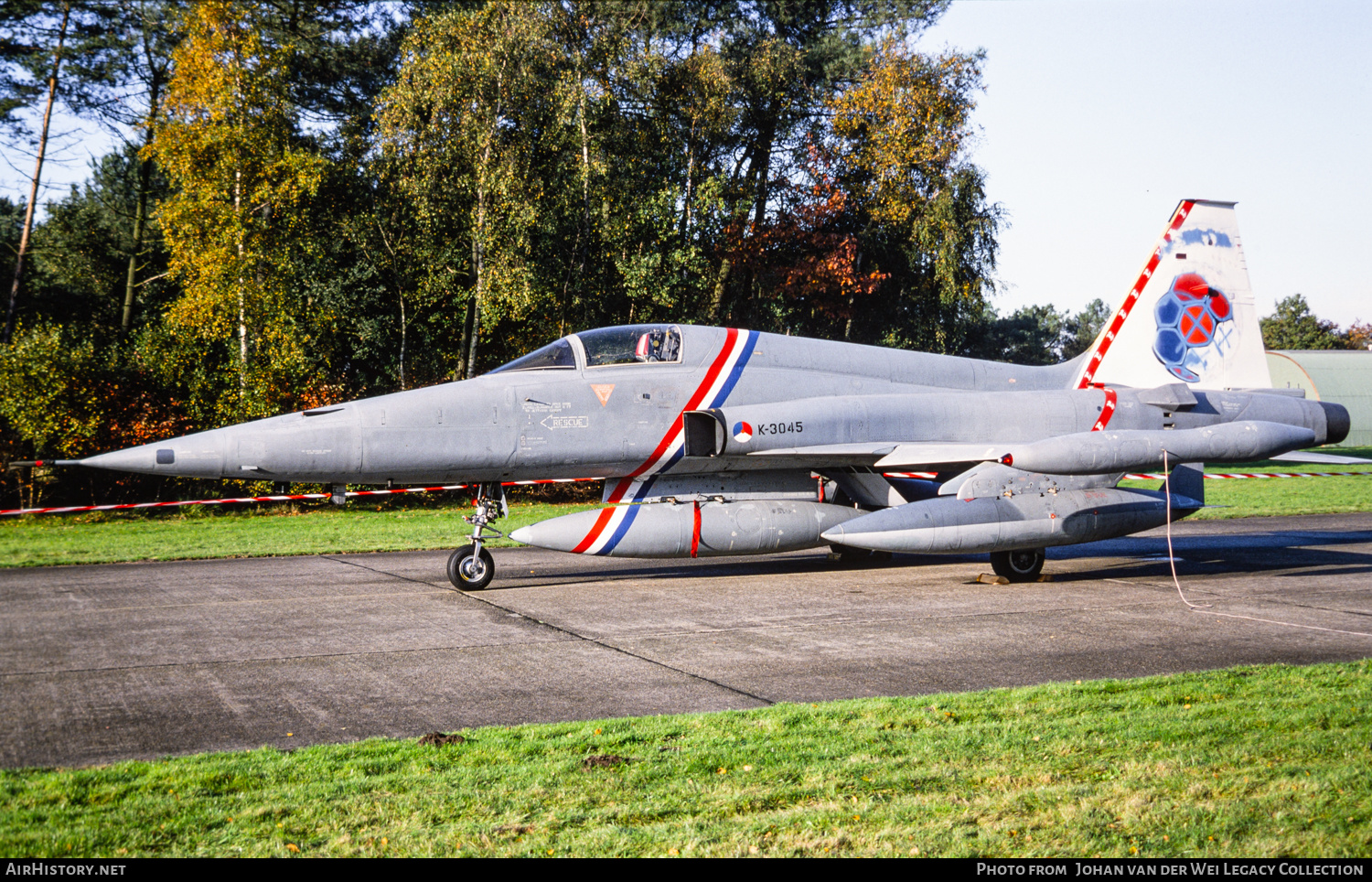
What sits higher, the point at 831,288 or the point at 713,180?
the point at 713,180

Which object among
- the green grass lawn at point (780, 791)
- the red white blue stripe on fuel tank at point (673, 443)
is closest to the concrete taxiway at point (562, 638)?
the green grass lawn at point (780, 791)

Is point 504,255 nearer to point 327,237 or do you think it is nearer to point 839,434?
point 327,237

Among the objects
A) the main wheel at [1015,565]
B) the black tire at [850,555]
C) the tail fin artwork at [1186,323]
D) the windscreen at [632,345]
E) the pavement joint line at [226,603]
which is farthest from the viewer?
the tail fin artwork at [1186,323]

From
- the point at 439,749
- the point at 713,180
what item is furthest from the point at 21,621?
the point at 713,180

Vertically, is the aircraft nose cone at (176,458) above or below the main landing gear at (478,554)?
above

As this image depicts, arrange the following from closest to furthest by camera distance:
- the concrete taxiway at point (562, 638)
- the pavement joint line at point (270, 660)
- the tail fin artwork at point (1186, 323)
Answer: the concrete taxiway at point (562, 638) → the pavement joint line at point (270, 660) → the tail fin artwork at point (1186, 323)

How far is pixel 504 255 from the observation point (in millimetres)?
Answer: 24688

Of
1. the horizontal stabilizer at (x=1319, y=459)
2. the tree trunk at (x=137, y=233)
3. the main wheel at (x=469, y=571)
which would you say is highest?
the tree trunk at (x=137, y=233)

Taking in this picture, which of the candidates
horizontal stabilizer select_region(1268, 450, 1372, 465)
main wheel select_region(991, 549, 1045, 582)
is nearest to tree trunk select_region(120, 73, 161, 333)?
main wheel select_region(991, 549, 1045, 582)

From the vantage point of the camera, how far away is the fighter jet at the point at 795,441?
34.4ft

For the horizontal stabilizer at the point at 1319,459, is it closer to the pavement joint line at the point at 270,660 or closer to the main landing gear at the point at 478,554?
the main landing gear at the point at 478,554

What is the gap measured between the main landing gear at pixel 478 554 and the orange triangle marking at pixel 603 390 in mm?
→ 1489

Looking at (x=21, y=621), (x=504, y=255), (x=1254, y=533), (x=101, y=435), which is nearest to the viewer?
(x=21, y=621)

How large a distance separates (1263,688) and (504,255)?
20862mm
